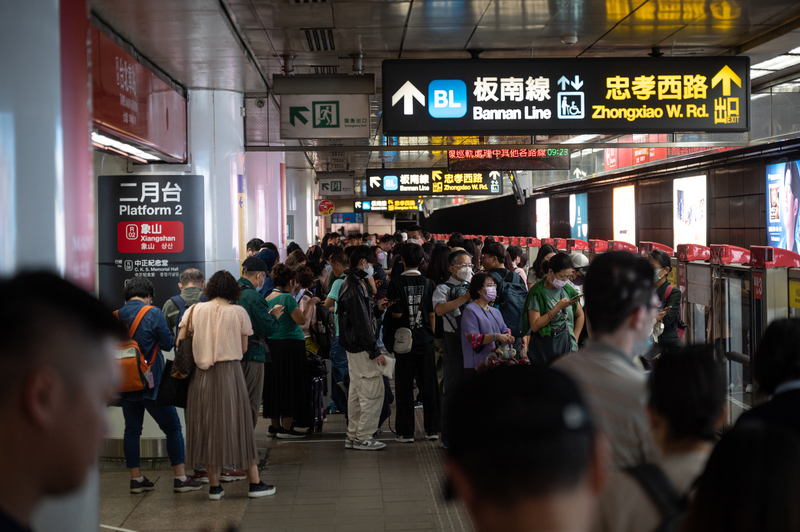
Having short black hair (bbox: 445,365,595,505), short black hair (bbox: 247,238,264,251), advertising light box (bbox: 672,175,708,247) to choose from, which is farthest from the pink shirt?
advertising light box (bbox: 672,175,708,247)

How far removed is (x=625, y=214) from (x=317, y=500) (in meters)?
13.3

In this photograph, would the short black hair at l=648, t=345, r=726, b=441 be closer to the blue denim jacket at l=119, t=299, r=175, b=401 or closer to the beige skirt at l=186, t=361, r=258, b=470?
the beige skirt at l=186, t=361, r=258, b=470

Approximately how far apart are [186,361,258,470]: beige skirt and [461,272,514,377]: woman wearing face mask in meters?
1.79

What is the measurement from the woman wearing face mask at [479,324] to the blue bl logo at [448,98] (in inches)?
61.5

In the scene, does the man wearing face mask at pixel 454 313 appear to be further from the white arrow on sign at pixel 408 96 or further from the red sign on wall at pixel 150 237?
the red sign on wall at pixel 150 237

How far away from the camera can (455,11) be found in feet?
21.0

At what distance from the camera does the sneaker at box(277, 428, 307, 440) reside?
6.88 metres

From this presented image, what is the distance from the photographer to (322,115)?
7.11 metres

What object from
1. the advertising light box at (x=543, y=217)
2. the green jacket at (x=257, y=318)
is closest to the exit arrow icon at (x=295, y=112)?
the green jacket at (x=257, y=318)

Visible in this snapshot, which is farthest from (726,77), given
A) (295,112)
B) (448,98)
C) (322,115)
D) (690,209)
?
(690,209)

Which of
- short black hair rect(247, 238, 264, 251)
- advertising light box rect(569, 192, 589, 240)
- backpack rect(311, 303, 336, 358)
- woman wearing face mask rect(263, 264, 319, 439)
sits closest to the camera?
woman wearing face mask rect(263, 264, 319, 439)

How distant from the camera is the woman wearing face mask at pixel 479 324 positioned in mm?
5426

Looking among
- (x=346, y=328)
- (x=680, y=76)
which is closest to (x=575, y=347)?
(x=346, y=328)

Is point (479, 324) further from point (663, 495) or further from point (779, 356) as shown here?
point (663, 495)
